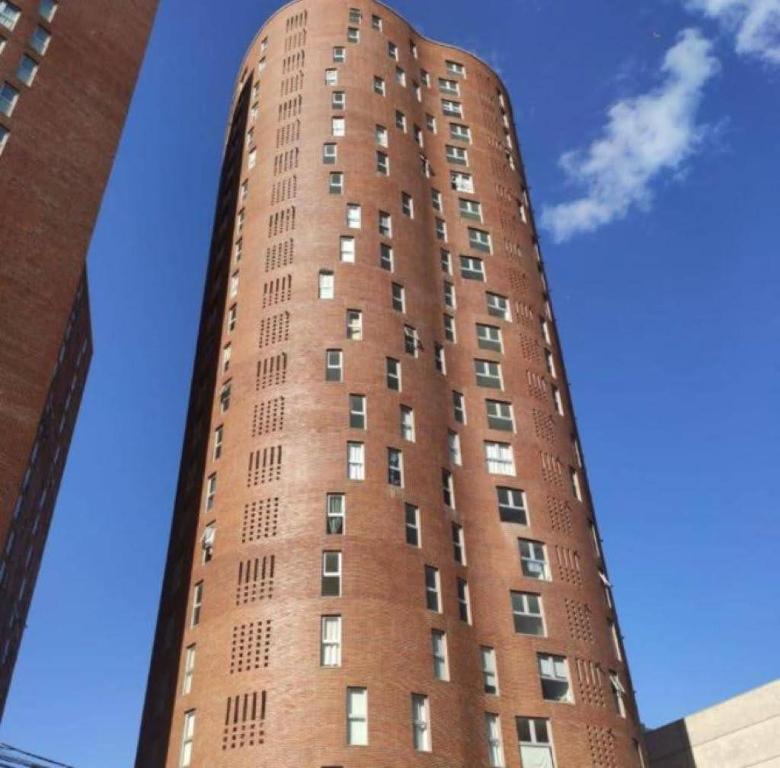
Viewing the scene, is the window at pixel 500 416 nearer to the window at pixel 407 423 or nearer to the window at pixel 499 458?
the window at pixel 499 458

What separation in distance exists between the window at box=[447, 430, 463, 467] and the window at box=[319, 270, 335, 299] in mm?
8974

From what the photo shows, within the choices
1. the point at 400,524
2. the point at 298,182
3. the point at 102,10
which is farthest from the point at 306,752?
the point at 102,10

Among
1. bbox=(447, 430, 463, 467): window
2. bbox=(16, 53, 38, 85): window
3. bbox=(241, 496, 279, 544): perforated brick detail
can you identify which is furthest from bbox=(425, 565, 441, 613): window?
bbox=(16, 53, 38, 85): window

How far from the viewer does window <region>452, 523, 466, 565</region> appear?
36.2 meters

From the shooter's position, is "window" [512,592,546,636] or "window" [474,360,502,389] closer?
"window" [512,592,546,636]

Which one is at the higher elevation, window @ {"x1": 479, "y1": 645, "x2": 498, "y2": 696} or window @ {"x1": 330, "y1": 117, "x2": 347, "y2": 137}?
window @ {"x1": 330, "y1": 117, "x2": 347, "y2": 137}

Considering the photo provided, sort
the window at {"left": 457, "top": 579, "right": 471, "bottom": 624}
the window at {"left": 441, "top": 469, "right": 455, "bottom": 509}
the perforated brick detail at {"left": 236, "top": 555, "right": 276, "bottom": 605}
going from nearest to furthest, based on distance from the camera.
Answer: the perforated brick detail at {"left": 236, "top": 555, "right": 276, "bottom": 605}
the window at {"left": 457, "top": 579, "right": 471, "bottom": 624}
the window at {"left": 441, "top": 469, "right": 455, "bottom": 509}

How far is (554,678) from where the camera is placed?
112ft

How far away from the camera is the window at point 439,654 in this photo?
31719mm

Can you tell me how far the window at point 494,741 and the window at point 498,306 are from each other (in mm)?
22012

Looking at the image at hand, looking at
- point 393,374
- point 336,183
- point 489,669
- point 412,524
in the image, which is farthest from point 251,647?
point 336,183

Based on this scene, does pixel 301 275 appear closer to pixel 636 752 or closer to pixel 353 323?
pixel 353 323

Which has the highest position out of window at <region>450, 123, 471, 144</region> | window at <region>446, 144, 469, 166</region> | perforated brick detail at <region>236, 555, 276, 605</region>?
window at <region>450, 123, 471, 144</region>

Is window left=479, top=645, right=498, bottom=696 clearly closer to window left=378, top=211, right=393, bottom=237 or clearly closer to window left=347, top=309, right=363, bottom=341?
window left=347, top=309, right=363, bottom=341
